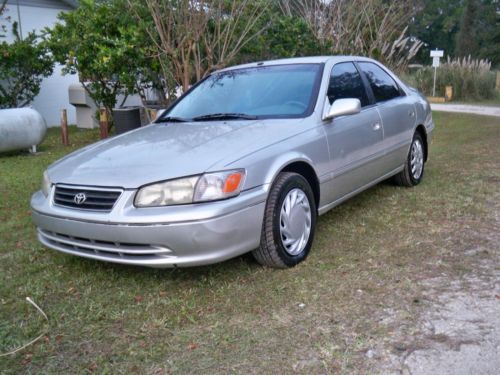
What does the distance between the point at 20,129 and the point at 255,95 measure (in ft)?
19.3

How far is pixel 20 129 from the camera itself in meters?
8.98

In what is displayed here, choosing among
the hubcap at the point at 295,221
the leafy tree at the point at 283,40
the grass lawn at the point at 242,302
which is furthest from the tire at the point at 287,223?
the leafy tree at the point at 283,40

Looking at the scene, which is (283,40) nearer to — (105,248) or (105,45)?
(105,45)

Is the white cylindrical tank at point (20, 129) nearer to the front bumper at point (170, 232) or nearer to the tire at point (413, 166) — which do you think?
the front bumper at point (170, 232)

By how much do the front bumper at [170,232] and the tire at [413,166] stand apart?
296 centimetres

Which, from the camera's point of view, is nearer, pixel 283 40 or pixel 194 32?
pixel 194 32

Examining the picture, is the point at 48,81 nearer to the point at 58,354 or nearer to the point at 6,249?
the point at 6,249

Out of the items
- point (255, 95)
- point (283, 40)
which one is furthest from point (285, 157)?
point (283, 40)

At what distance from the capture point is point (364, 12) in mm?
14445

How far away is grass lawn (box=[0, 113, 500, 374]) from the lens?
283 cm

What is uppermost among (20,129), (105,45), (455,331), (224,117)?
(105,45)

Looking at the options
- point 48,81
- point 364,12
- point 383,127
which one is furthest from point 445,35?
point 383,127

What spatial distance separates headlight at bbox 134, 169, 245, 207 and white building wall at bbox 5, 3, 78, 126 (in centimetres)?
1180

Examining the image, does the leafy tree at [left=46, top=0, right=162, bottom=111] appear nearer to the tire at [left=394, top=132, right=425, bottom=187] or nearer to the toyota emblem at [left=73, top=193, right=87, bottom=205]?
the tire at [left=394, top=132, right=425, bottom=187]
